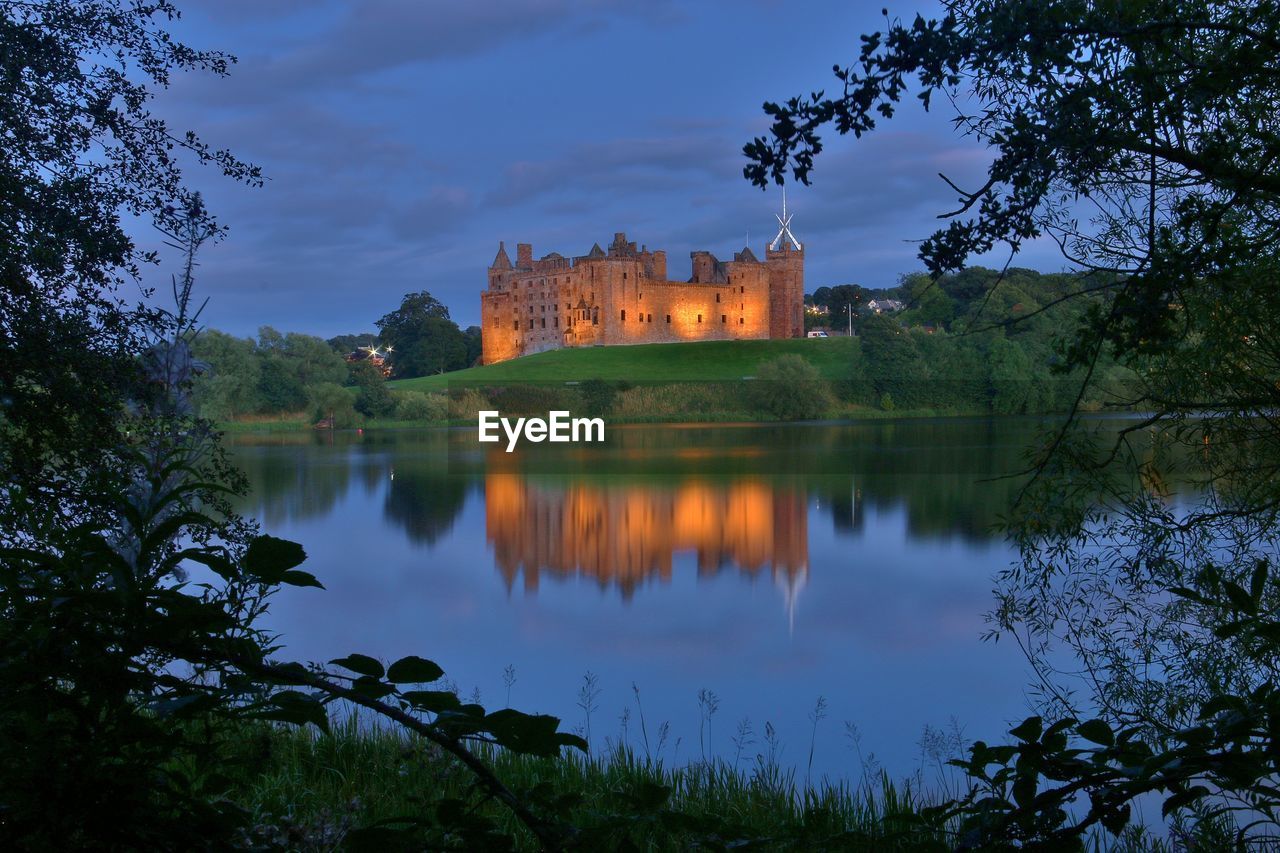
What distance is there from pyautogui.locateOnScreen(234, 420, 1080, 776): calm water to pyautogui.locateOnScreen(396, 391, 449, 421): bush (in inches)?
454

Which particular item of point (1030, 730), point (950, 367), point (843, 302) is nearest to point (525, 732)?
point (1030, 730)

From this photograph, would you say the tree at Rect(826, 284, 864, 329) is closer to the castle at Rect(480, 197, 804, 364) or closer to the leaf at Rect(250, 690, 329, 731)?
the castle at Rect(480, 197, 804, 364)

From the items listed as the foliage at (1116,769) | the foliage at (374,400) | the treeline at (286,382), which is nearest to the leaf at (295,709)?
the foliage at (1116,769)

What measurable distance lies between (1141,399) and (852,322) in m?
77.2

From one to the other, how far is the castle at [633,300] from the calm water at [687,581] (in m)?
32.2

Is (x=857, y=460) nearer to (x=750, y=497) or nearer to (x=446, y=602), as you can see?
(x=750, y=497)

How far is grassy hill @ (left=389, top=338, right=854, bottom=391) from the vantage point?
55750 millimetres

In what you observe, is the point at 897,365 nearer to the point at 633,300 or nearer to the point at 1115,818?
the point at 633,300

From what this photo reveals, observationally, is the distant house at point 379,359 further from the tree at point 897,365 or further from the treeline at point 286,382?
the tree at point 897,365

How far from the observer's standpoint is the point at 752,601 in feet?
52.6

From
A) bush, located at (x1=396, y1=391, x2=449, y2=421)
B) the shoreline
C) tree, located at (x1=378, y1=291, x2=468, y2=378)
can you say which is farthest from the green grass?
tree, located at (x1=378, y1=291, x2=468, y2=378)

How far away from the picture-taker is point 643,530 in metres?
22.6

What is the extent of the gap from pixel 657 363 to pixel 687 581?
41.7 m

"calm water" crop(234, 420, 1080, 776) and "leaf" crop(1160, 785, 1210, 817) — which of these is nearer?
"leaf" crop(1160, 785, 1210, 817)
